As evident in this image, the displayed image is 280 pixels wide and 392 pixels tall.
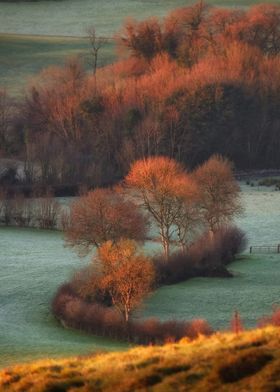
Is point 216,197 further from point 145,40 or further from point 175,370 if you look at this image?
point 145,40

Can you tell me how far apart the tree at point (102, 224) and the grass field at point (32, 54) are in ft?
208

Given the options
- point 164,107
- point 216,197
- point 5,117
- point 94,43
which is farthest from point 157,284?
point 94,43

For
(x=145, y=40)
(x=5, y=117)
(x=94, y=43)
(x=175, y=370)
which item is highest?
(x=175, y=370)

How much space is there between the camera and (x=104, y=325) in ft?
137

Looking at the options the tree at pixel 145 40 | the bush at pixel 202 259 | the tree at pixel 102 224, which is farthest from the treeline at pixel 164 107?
the tree at pixel 102 224

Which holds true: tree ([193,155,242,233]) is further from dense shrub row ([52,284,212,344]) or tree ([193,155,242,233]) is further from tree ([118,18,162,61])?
tree ([118,18,162,61])

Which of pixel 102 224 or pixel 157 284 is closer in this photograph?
pixel 157 284

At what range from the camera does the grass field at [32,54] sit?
404 feet

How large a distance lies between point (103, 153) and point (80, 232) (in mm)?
35535

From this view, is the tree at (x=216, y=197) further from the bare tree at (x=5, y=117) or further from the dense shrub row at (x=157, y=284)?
the bare tree at (x=5, y=117)

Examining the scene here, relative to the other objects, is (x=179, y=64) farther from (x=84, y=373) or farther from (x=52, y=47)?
(x=84, y=373)

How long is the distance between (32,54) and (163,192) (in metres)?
73.5

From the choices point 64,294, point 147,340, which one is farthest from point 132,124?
point 147,340

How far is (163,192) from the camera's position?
59.0m
